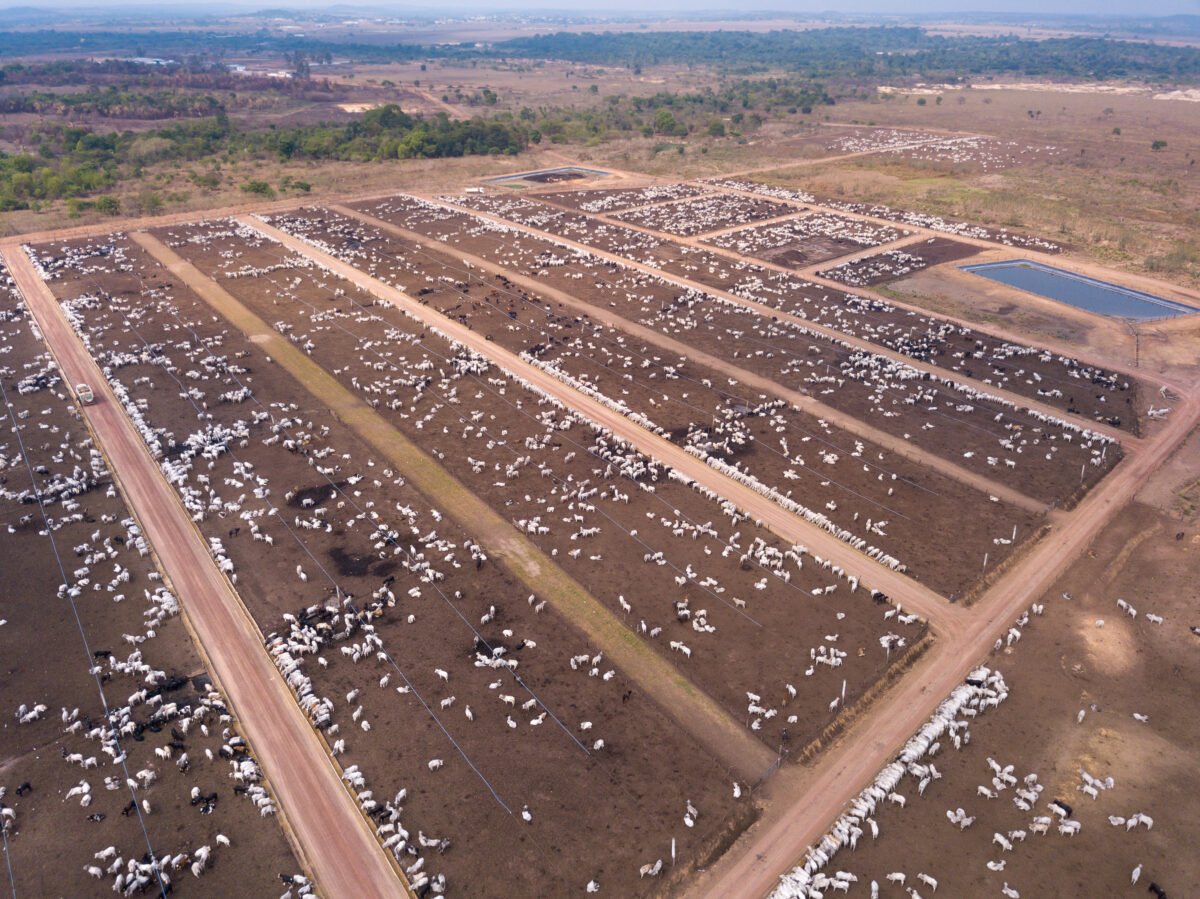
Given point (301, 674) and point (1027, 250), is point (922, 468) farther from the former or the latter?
point (1027, 250)

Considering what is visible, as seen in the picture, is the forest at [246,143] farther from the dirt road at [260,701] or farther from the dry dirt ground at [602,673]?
the dirt road at [260,701]

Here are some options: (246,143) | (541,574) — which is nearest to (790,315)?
(541,574)

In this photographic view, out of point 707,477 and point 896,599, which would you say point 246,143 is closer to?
point 707,477

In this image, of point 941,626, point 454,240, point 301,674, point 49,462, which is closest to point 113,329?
point 49,462

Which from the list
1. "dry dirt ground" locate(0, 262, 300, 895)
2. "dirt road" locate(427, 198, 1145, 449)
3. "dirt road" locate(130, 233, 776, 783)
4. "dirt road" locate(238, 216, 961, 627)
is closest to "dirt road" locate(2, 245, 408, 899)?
"dry dirt ground" locate(0, 262, 300, 895)

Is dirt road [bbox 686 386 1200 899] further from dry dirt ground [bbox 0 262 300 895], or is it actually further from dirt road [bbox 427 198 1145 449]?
dry dirt ground [bbox 0 262 300 895]

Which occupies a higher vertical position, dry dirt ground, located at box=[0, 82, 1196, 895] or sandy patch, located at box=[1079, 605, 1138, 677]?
dry dirt ground, located at box=[0, 82, 1196, 895]
